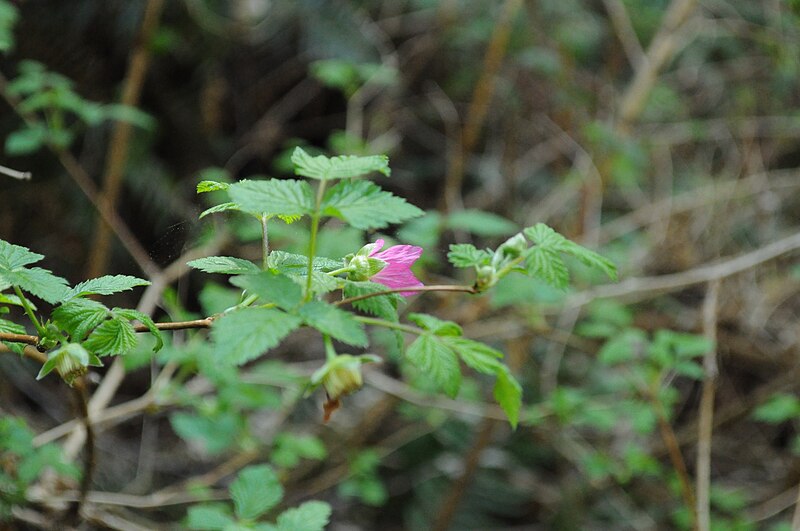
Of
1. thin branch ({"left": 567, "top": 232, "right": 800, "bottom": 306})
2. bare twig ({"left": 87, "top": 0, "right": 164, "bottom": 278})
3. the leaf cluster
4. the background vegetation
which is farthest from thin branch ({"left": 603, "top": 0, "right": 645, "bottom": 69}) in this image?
the leaf cluster

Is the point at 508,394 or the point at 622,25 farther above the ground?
the point at 622,25

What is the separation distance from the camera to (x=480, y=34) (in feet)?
7.75

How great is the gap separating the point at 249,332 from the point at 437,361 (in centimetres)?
14

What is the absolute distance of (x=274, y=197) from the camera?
45 centimetres

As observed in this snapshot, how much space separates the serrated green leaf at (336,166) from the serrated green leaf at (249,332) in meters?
Result: 0.10

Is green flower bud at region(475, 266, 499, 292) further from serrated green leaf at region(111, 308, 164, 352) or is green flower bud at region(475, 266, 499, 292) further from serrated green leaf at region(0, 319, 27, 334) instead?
serrated green leaf at region(0, 319, 27, 334)

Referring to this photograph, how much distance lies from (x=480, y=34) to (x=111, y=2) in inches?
48.2

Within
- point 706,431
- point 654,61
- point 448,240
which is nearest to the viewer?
point 706,431

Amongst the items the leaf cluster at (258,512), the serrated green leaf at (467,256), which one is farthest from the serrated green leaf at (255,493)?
the serrated green leaf at (467,256)

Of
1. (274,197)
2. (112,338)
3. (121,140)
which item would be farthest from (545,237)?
(121,140)

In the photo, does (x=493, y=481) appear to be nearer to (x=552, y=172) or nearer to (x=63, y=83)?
(x=552, y=172)

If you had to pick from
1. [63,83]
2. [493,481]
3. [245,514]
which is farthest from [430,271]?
[245,514]

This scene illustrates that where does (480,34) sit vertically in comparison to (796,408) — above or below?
above

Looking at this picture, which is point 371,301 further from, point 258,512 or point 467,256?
point 258,512
